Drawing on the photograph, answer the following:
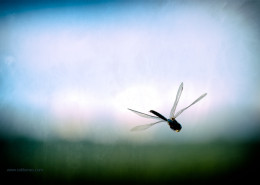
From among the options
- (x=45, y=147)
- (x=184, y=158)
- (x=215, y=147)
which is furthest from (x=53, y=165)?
(x=215, y=147)

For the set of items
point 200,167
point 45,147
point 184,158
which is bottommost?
point 200,167

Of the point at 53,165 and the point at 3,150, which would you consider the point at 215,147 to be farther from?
the point at 3,150

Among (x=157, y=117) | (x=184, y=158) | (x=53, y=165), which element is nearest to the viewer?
(x=157, y=117)

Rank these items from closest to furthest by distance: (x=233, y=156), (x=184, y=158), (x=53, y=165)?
(x=53, y=165) < (x=184, y=158) < (x=233, y=156)

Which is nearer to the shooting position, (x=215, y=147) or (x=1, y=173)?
(x=1, y=173)

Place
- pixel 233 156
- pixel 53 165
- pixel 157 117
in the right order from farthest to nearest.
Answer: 1. pixel 233 156
2. pixel 53 165
3. pixel 157 117

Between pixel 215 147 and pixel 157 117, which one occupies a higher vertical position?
pixel 157 117

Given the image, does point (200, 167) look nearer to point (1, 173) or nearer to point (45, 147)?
point (45, 147)

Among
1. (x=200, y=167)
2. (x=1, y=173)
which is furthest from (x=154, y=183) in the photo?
(x=1, y=173)

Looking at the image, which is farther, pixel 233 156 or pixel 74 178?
pixel 233 156
